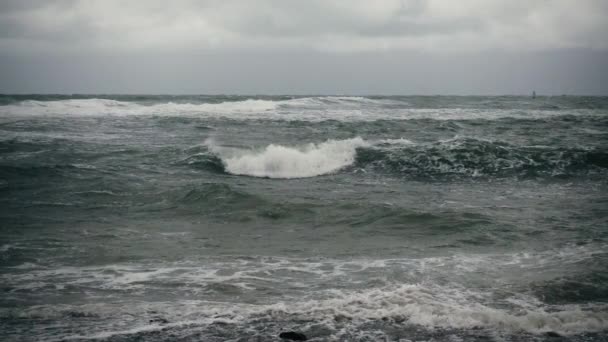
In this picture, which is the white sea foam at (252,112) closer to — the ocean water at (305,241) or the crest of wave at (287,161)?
the crest of wave at (287,161)

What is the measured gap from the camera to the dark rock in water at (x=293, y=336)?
411 centimetres

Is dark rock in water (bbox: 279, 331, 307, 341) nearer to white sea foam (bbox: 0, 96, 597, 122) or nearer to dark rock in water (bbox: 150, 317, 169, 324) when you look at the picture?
dark rock in water (bbox: 150, 317, 169, 324)

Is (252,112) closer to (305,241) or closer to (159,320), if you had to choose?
(305,241)

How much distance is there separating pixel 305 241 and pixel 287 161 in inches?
258

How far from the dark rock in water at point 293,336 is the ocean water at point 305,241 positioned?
0.61ft

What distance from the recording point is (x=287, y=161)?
45.9ft

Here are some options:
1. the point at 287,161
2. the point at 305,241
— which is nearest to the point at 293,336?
the point at 305,241

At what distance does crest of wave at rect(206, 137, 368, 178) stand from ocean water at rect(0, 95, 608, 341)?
0.06 metres

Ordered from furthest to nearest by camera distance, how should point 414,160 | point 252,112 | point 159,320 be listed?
point 252,112 < point 414,160 < point 159,320

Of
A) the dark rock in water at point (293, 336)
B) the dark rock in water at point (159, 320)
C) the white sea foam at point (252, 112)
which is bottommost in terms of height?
the dark rock in water at point (159, 320)

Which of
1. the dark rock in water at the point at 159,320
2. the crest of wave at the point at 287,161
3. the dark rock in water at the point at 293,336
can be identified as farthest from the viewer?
the crest of wave at the point at 287,161

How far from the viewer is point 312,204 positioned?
9.67m

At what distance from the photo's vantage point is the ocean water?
4.54m

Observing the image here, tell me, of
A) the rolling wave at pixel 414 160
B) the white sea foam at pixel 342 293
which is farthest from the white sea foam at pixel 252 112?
the white sea foam at pixel 342 293
